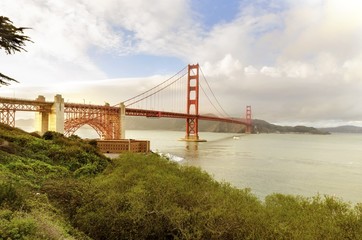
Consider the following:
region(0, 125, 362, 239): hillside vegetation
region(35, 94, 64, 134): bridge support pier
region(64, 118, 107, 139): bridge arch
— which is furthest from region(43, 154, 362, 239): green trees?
region(64, 118, 107, 139): bridge arch

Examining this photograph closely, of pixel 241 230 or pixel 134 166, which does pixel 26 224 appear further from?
pixel 134 166

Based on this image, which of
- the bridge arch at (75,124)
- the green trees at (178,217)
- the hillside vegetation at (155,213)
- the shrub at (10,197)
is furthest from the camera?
the bridge arch at (75,124)

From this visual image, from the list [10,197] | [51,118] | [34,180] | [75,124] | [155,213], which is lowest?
[155,213]

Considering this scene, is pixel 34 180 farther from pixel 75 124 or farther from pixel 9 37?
pixel 75 124

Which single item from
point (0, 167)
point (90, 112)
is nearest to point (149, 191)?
point (0, 167)

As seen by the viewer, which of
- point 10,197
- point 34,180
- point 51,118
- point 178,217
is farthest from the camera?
point 51,118

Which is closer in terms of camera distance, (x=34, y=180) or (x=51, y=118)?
(x=34, y=180)

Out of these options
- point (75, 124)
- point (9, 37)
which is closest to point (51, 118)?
point (75, 124)

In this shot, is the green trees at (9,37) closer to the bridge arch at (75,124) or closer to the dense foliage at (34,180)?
the dense foliage at (34,180)

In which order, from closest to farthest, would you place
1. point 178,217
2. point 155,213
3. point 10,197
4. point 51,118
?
point 10,197, point 178,217, point 155,213, point 51,118

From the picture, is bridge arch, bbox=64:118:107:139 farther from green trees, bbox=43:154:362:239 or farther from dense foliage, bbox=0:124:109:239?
green trees, bbox=43:154:362:239

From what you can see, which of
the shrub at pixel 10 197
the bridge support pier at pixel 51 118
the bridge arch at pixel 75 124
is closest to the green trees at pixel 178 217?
the shrub at pixel 10 197

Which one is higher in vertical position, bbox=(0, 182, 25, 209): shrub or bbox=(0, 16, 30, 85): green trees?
bbox=(0, 16, 30, 85): green trees

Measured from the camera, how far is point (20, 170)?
16.8 m
